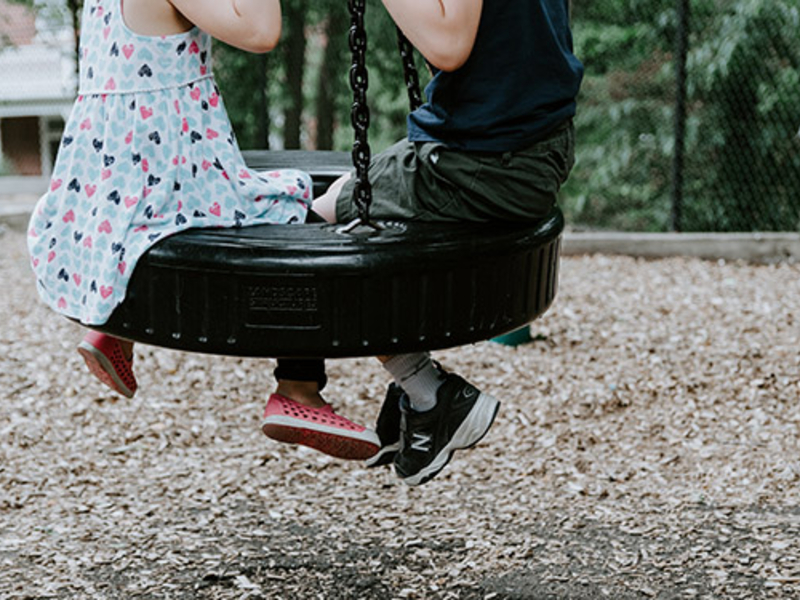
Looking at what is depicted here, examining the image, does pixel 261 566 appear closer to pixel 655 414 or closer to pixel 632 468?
pixel 632 468

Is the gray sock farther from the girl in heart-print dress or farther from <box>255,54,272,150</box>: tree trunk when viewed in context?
<box>255,54,272,150</box>: tree trunk

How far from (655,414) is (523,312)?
198 cm

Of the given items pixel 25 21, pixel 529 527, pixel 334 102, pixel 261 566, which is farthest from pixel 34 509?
pixel 25 21

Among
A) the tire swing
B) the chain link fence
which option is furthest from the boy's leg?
the chain link fence

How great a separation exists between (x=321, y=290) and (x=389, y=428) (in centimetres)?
62

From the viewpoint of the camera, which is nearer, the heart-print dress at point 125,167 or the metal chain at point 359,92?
the metal chain at point 359,92

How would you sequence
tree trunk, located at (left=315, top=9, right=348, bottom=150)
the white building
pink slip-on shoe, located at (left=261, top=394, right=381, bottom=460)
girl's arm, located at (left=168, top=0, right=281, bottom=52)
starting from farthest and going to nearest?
the white building, tree trunk, located at (left=315, top=9, right=348, bottom=150), pink slip-on shoe, located at (left=261, top=394, right=381, bottom=460), girl's arm, located at (left=168, top=0, right=281, bottom=52)

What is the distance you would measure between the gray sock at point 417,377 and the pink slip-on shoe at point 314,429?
129mm

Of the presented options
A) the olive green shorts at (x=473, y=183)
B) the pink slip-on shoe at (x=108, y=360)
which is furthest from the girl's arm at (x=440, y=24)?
the pink slip-on shoe at (x=108, y=360)

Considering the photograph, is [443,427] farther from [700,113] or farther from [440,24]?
[700,113]

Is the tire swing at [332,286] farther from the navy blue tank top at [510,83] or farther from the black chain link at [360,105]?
the navy blue tank top at [510,83]

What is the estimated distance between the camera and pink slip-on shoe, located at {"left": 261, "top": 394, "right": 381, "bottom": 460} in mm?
1937

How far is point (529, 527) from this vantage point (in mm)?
2938

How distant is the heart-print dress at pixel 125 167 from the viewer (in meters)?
1.77
